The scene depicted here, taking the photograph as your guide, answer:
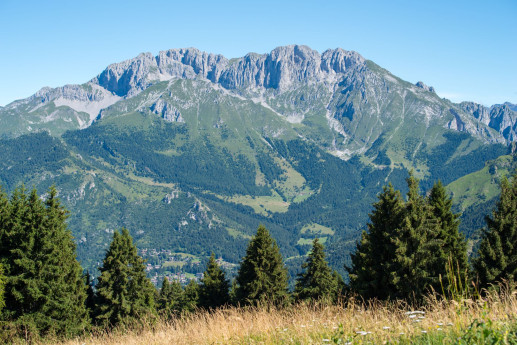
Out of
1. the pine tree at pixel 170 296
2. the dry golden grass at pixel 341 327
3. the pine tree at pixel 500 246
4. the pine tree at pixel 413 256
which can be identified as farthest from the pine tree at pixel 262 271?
the pine tree at pixel 170 296

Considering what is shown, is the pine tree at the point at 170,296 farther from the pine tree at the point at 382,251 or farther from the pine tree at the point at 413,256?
the pine tree at the point at 413,256

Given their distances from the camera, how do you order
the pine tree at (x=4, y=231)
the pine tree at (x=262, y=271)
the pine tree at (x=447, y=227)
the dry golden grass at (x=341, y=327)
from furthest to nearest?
the pine tree at (x=262, y=271), the pine tree at (x=447, y=227), the pine tree at (x=4, y=231), the dry golden grass at (x=341, y=327)

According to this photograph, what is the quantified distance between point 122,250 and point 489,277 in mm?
26451

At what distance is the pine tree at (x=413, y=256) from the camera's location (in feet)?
67.0

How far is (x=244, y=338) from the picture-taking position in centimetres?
812

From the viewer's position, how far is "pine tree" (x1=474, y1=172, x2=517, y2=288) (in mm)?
22406

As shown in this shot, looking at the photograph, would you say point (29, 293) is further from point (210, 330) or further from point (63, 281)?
point (210, 330)

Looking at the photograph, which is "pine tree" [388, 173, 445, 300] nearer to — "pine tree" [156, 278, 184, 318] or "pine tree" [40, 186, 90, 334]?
"pine tree" [40, 186, 90, 334]

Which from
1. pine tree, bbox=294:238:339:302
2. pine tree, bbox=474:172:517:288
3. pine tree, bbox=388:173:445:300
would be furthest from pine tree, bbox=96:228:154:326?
pine tree, bbox=474:172:517:288

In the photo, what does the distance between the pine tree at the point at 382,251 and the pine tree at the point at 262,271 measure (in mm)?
11776

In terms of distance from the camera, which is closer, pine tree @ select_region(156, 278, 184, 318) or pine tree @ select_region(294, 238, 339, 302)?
pine tree @ select_region(294, 238, 339, 302)

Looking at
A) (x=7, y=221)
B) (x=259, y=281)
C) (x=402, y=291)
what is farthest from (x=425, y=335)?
(x=259, y=281)

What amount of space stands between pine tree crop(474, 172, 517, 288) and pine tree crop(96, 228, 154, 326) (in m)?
24.3

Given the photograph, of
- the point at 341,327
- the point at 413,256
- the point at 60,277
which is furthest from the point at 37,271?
the point at 413,256
